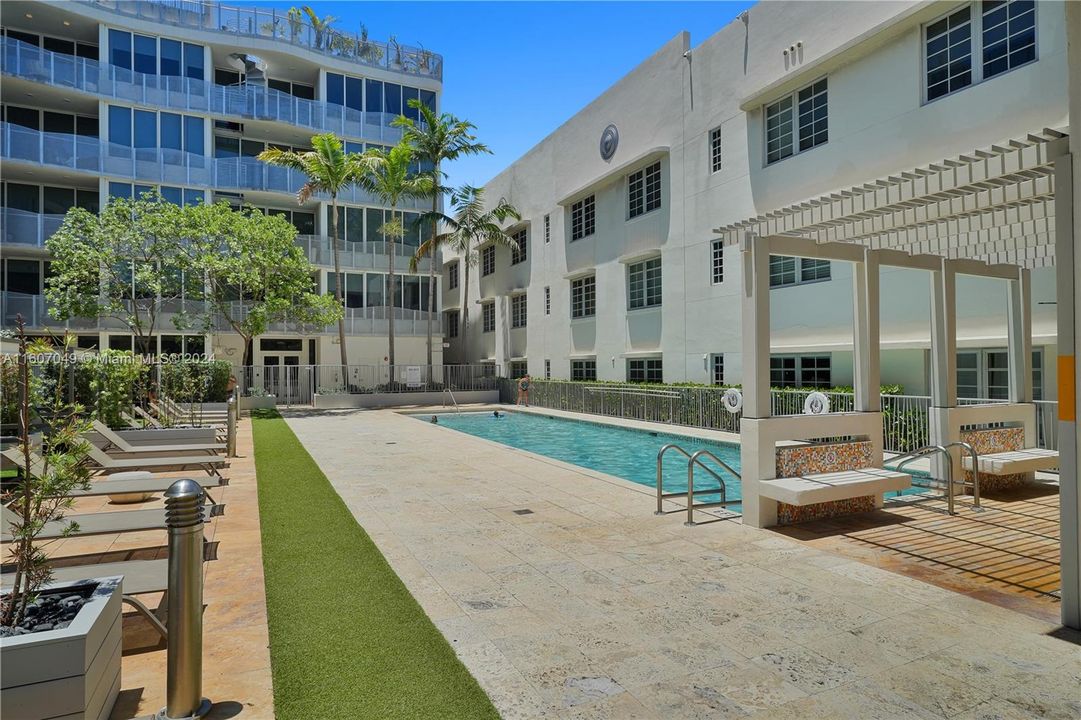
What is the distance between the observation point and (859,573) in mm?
5434

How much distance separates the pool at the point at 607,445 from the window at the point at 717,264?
495cm

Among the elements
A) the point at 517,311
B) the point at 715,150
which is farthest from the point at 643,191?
the point at 517,311

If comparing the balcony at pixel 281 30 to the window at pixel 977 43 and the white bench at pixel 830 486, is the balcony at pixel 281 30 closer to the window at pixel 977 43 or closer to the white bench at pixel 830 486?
the window at pixel 977 43

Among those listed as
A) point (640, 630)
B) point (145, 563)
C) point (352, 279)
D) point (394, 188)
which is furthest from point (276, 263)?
point (640, 630)

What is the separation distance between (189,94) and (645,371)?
81.0 ft

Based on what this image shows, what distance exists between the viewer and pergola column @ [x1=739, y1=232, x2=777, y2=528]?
23.1 feet

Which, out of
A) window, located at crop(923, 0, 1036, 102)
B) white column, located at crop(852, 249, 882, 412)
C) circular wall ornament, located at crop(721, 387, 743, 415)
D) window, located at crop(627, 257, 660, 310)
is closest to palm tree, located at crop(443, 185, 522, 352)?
window, located at crop(627, 257, 660, 310)

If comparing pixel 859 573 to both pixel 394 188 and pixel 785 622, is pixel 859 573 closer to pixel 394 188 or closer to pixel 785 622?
pixel 785 622

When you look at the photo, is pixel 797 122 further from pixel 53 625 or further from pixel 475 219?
pixel 475 219

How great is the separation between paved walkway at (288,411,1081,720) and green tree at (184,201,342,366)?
17.9 metres

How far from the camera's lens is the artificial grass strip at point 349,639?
3361mm

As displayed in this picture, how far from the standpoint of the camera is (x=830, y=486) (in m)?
6.80

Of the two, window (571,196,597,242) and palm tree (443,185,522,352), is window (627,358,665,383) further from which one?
palm tree (443,185,522,352)

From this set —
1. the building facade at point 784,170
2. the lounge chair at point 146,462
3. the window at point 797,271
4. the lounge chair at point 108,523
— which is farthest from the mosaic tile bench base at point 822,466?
the window at point 797,271
